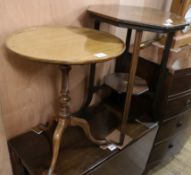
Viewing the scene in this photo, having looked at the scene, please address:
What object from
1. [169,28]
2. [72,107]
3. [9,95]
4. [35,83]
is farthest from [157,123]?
[9,95]

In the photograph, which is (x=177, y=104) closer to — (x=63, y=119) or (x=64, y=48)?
(x=63, y=119)

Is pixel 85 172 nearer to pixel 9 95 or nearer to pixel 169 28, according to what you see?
pixel 9 95

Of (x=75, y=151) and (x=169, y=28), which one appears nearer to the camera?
(x=169, y=28)

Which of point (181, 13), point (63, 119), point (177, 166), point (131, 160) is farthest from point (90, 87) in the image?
Answer: point (177, 166)

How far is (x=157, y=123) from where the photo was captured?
1.37 meters

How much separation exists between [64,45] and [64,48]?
0.03m

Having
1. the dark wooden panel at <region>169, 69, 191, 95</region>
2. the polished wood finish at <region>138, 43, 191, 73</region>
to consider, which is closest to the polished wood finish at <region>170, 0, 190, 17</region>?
the polished wood finish at <region>138, 43, 191, 73</region>

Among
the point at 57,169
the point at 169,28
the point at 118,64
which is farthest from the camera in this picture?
the point at 118,64

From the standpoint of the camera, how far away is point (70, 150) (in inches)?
43.3

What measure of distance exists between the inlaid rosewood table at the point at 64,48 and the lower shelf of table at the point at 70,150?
0.33 ft

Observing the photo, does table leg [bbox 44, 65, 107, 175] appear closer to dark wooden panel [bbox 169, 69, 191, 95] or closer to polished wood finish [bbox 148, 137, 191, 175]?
dark wooden panel [bbox 169, 69, 191, 95]

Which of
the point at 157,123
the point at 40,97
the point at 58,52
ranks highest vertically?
the point at 58,52

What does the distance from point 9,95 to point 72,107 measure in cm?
47

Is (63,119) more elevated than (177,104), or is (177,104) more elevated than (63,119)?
(63,119)
